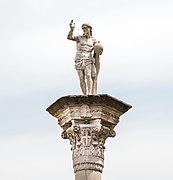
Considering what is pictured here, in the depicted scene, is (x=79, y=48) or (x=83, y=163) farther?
(x=79, y=48)

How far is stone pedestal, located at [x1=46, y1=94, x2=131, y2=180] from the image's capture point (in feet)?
79.9

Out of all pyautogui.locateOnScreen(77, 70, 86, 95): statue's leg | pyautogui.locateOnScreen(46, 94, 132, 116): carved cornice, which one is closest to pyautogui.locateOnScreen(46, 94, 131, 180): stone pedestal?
pyautogui.locateOnScreen(46, 94, 132, 116): carved cornice

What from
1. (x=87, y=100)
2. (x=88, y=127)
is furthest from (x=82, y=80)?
(x=88, y=127)

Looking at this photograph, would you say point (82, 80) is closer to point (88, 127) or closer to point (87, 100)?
point (87, 100)

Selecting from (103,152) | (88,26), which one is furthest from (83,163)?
(88,26)

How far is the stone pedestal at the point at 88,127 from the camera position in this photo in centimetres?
2434

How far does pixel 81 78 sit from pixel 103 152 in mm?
2494

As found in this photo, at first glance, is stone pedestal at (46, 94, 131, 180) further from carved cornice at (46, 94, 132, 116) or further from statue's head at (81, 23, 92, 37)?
statue's head at (81, 23, 92, 37)

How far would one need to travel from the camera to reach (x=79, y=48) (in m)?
26.0

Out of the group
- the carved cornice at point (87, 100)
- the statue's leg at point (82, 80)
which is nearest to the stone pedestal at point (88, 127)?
the carved cornice at point (87, 100)

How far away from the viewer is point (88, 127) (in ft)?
80.6

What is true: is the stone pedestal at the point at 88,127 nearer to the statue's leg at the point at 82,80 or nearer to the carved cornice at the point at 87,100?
the carved cornice at the point at 87,100

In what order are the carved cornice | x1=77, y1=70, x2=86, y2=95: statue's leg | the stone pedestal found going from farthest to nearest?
1. x1=77, y1=70, x2=86, y2=95: statue's leg
2. the carved cornice
3. the stone pedestal

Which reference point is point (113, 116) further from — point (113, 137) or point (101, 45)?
point (101, 45)
